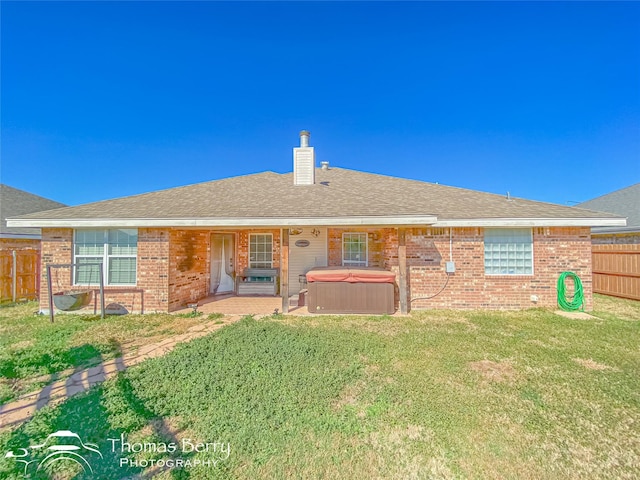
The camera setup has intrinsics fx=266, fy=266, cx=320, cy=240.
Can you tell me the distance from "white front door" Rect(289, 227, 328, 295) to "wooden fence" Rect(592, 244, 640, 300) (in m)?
9.97

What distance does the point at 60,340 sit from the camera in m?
5.24

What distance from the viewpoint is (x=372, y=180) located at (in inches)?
460

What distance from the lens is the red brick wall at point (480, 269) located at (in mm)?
7469

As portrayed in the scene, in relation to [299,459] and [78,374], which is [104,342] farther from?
[299,459]

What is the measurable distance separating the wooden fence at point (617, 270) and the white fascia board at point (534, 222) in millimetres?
2767

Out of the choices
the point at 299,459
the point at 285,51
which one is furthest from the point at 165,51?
the point at 299,459

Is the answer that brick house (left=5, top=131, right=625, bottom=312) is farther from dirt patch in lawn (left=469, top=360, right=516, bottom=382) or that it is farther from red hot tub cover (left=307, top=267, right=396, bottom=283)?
dirt patch in lawn (left=469, top=360, right=516, bottom=382)

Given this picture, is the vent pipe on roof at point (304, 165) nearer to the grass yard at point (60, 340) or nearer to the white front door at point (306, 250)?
the white front door at point (306, 250)

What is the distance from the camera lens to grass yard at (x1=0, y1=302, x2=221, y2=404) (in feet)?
13.0

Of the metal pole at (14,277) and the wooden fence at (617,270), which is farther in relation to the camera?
the metal pole at (14,277)

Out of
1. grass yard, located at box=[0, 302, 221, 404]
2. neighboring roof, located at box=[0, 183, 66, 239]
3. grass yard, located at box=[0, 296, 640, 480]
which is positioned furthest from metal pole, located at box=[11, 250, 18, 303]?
grass yard, located at box=[0, 296, 640, 480]

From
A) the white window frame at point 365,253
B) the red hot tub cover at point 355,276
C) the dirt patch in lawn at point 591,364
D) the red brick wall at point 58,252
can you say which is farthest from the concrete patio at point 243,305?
the dirt patch in lawn at point 591,364

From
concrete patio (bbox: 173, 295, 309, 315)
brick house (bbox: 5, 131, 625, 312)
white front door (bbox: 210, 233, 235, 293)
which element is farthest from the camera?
white front door (bbox: 210, 233, 235, 293)

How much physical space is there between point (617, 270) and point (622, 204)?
6.54 meters
